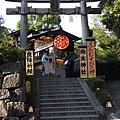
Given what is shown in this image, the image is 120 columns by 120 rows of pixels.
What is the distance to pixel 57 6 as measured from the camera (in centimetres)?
1981

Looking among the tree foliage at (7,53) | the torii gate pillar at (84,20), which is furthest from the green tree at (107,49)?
the tree foliage at (7,53)

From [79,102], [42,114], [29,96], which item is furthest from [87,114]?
[29,96]

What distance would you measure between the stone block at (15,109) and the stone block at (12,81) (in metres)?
0.74

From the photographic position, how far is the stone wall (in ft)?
32.1

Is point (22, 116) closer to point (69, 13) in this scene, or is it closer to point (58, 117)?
point (58, 117)

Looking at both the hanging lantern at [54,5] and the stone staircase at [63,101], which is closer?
the stone staircase at [63,101]

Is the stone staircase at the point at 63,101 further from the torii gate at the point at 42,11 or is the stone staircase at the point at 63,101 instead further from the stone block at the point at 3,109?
the torii gate at the point at 42,11

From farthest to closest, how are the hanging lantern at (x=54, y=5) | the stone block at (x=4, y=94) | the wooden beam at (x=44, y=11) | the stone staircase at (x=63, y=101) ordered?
the wooden beam at (x=44, y=11)
the hanging lantern at (x=54, y=5)
the stone staircase at (x=63, y=101)
the stone block at (x=4, y=94)

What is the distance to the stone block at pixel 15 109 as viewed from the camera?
977cm

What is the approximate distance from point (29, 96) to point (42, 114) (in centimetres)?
98

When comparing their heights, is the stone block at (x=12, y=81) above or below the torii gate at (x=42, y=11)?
below

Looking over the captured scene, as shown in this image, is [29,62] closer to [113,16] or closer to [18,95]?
[18,95]

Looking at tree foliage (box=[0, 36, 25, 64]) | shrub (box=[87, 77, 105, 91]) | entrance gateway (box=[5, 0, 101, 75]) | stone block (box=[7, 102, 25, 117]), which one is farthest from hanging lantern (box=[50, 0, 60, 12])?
stone block (box=[7, 102, 25, 117])

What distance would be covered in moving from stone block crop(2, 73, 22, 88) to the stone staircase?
1.73m
